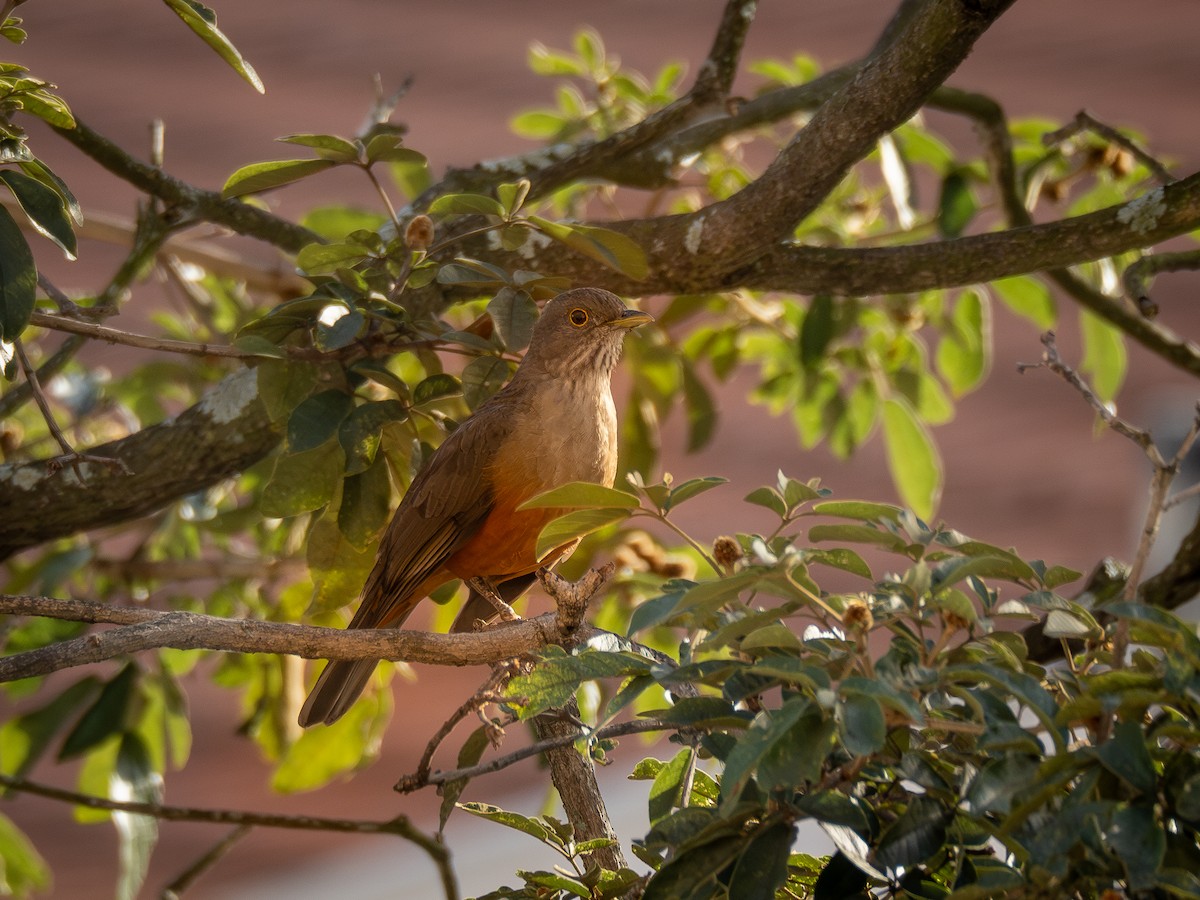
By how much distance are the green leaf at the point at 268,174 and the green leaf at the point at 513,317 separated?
474 millimetres

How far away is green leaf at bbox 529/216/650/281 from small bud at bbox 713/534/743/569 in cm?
74

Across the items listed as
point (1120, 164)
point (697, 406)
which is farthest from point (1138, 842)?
point (1120, 164)

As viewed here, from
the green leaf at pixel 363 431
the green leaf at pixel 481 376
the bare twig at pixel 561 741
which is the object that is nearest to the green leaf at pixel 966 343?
the green leaf at pixel 481 376

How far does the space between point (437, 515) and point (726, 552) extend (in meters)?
1.38

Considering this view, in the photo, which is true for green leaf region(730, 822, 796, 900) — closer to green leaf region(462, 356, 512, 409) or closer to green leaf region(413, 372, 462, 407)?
green leaf region(413, 372, 462, 407)

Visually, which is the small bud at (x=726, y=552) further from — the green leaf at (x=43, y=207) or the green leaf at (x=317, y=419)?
the green leaf at (x=43, y=207)

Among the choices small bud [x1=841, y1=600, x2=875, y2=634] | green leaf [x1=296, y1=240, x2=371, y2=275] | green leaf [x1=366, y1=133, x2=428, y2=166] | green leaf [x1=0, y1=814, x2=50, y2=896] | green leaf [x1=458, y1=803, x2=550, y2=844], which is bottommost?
green leaf [x1=458, y1=803, x2=550, y2=844]

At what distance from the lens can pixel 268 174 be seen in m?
2.58

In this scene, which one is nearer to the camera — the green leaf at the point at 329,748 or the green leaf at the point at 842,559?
the green leaf at the point at 842,559

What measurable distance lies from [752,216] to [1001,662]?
1383 millimetres

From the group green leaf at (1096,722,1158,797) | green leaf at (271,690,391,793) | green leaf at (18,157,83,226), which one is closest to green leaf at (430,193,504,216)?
green leaf at (18,157,83,226)

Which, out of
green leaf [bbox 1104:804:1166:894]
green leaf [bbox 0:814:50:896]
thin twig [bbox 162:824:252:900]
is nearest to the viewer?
green leaf [bbox 1104:804:1166:894]

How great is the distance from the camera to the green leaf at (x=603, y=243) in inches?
99.2

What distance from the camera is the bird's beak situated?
361 cm
